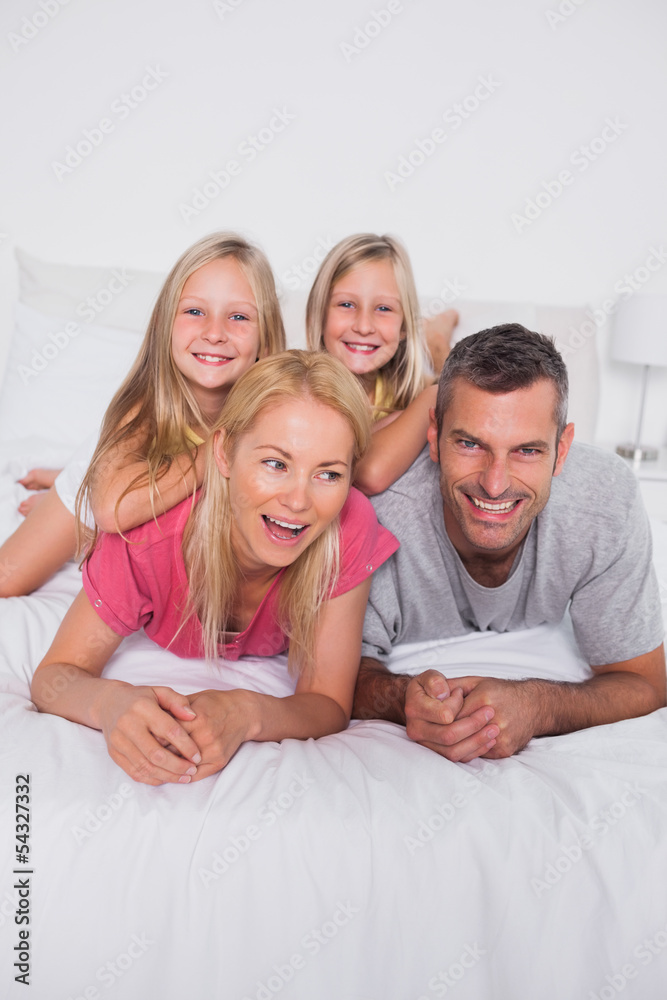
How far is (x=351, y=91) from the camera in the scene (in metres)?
3.15

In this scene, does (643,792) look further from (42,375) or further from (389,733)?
(42,375)

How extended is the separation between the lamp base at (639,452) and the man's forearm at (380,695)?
221cm

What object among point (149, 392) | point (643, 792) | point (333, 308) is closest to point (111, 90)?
point (333, 308)

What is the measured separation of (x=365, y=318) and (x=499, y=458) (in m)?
0.65

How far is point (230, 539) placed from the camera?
144cm

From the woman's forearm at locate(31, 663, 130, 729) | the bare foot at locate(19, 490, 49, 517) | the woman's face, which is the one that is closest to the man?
the woman's face

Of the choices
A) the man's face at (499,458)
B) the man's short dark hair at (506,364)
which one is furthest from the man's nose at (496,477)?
the man's short dark hair at (506,364)

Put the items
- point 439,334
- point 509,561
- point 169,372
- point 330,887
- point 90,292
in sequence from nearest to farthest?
A: point 330,887 < point 509,561 < point 169,372 < point 439,334 < point 90,292

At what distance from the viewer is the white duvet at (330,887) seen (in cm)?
99

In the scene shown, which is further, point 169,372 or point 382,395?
point 382,395

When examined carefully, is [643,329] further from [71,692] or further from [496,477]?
[71,692]

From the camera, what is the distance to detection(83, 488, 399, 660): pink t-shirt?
54.8 inches

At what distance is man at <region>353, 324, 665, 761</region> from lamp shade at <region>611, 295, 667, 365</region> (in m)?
1.75

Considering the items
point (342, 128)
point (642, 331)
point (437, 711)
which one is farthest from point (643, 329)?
point (437, 711)
